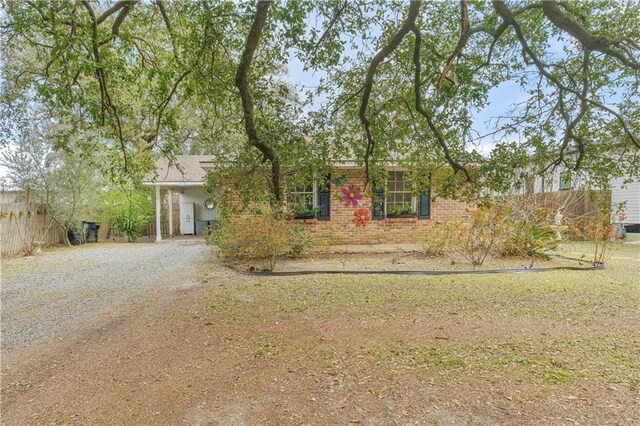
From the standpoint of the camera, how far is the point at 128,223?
14305 mm

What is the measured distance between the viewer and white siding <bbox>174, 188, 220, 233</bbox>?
16.7 meters

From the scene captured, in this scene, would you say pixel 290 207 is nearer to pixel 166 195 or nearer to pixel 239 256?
pixel 239 256

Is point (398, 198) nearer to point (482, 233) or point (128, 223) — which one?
point (482, 233)

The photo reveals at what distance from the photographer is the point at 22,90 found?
20.2 ft

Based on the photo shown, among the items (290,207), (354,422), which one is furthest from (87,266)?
(354,422)

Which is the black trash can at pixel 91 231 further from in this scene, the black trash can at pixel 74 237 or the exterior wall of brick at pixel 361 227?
the exterior wall of brick at pixel 361 227

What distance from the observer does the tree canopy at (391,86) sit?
4.41 m

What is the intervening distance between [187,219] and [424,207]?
11388mm

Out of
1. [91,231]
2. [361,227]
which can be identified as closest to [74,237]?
[91,231]

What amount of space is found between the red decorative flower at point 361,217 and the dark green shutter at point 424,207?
1689mm

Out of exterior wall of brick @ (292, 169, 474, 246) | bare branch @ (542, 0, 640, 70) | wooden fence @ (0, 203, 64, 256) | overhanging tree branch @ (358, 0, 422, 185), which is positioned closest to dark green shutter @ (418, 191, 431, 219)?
exterior wall of brick @ (292, 169, 474, 246)

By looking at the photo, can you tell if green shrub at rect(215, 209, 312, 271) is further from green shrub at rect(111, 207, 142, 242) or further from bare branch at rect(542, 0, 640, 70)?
green shrub at rect(111, 207, 142, 242)

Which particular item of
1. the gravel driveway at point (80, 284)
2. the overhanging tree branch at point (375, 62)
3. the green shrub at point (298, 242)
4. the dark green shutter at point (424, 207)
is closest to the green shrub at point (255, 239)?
the green shrub at point (298, 242)

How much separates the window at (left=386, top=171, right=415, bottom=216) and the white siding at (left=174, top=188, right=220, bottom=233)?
928cm
